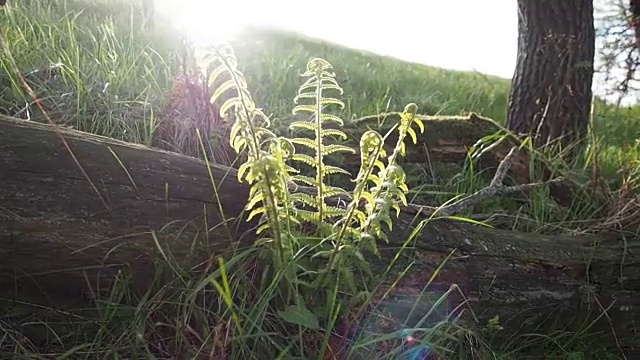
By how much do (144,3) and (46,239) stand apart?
3174 millimetres

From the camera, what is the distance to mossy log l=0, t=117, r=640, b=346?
1.91 metres

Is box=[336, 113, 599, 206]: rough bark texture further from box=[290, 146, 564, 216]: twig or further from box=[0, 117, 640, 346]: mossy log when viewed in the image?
box=[0, 117, 640, 346]: mossy log

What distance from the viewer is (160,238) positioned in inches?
79.5

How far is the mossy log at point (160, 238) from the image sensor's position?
1914mm

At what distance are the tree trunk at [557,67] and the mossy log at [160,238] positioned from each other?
1801mm

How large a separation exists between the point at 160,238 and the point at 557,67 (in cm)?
303

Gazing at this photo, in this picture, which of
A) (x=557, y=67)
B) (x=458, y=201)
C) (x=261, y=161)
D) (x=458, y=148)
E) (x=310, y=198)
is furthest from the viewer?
(x=557, y=67)

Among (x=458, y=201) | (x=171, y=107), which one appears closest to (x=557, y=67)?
(x=458, y=201)

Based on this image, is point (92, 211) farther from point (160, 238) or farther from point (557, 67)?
point (557, 67)

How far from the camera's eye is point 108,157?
2.06 meters

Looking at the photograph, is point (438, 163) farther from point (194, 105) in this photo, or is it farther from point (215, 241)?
point (215, 241)

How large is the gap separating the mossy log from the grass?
10 centimetres

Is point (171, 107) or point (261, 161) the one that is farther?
point (171, 107)

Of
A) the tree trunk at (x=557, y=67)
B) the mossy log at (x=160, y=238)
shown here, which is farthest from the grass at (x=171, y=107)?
the tree trunk at (x=557, y=67)
